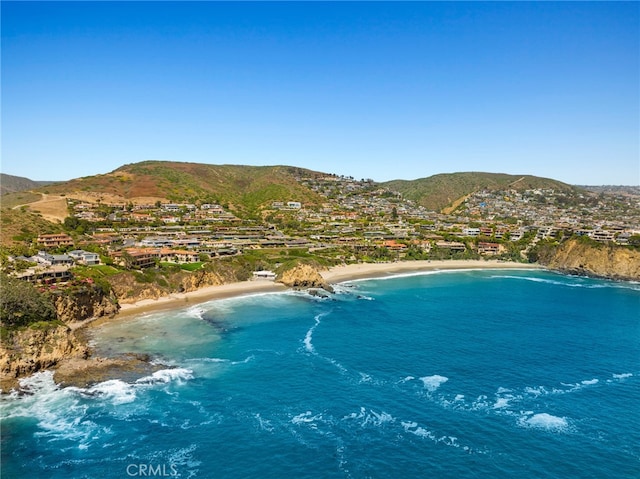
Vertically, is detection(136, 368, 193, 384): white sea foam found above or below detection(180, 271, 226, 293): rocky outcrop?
below

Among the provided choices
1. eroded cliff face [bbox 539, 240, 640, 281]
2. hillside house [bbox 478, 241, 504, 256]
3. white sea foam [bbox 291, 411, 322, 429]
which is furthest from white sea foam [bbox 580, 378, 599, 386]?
hillside house [bbox 478, 241, 504, 256]

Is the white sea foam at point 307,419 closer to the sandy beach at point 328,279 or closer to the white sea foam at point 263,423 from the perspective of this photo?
the white sea foam at point 263,423

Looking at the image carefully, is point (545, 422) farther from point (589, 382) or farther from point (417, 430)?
point (589, 382)

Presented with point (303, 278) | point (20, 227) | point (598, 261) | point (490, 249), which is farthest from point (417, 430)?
point (490, 249)

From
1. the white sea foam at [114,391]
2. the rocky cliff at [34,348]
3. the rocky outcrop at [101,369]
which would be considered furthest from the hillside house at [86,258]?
the white sea foam at [114,391]

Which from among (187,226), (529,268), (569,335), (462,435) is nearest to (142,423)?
(462,435)

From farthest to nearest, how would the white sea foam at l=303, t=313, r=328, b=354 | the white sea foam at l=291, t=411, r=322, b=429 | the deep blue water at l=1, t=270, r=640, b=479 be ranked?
the white sea foam at l=303, t=313, r=328, b=354, the white sea foam at l=291, t=411, r=322, b=429, the deep blue water at l=1, t=270, r=640, b=479

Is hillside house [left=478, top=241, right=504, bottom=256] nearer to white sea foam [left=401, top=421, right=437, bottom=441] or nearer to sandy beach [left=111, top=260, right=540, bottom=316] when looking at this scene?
sandy beach [left=111, top=260, right=540, bottom=316]

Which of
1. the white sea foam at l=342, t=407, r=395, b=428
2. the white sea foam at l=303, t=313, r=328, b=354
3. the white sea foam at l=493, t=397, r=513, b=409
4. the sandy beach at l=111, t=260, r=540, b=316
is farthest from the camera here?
the sandy beach at l=111, t=260, r=540, b=316
